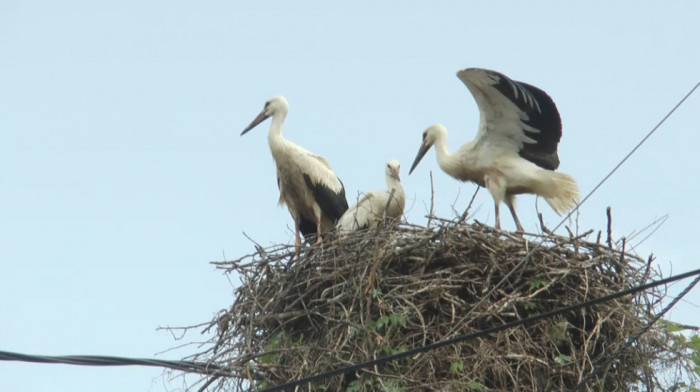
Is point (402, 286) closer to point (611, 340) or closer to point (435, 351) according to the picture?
point (435, 351)

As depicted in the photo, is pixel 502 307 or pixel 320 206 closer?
pixel 502 307

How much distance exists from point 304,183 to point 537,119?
2188 mm

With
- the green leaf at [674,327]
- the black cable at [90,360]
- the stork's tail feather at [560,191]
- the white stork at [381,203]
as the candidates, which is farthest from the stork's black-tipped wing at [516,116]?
the black cable at [90,360]

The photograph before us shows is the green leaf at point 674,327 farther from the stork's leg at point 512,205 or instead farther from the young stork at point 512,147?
the stork's leg at point 512,205

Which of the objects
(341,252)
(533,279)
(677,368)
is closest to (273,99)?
(341,252)

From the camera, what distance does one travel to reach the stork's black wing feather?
9305mm

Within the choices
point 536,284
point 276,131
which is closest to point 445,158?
point 276,131

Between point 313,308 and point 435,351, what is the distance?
0.89 metres

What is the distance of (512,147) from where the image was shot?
384 inches

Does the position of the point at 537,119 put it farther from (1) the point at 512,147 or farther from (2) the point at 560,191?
(2) the point at 560,191

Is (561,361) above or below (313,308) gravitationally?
below

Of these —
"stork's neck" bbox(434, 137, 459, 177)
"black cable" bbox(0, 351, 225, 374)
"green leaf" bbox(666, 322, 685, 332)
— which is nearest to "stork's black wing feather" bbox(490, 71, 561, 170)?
"stork's neck" bbox(434, 137, 459, 177)

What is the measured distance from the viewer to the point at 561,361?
24.2 feet

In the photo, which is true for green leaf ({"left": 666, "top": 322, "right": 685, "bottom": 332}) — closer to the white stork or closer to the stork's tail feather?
the stork's tail feather
